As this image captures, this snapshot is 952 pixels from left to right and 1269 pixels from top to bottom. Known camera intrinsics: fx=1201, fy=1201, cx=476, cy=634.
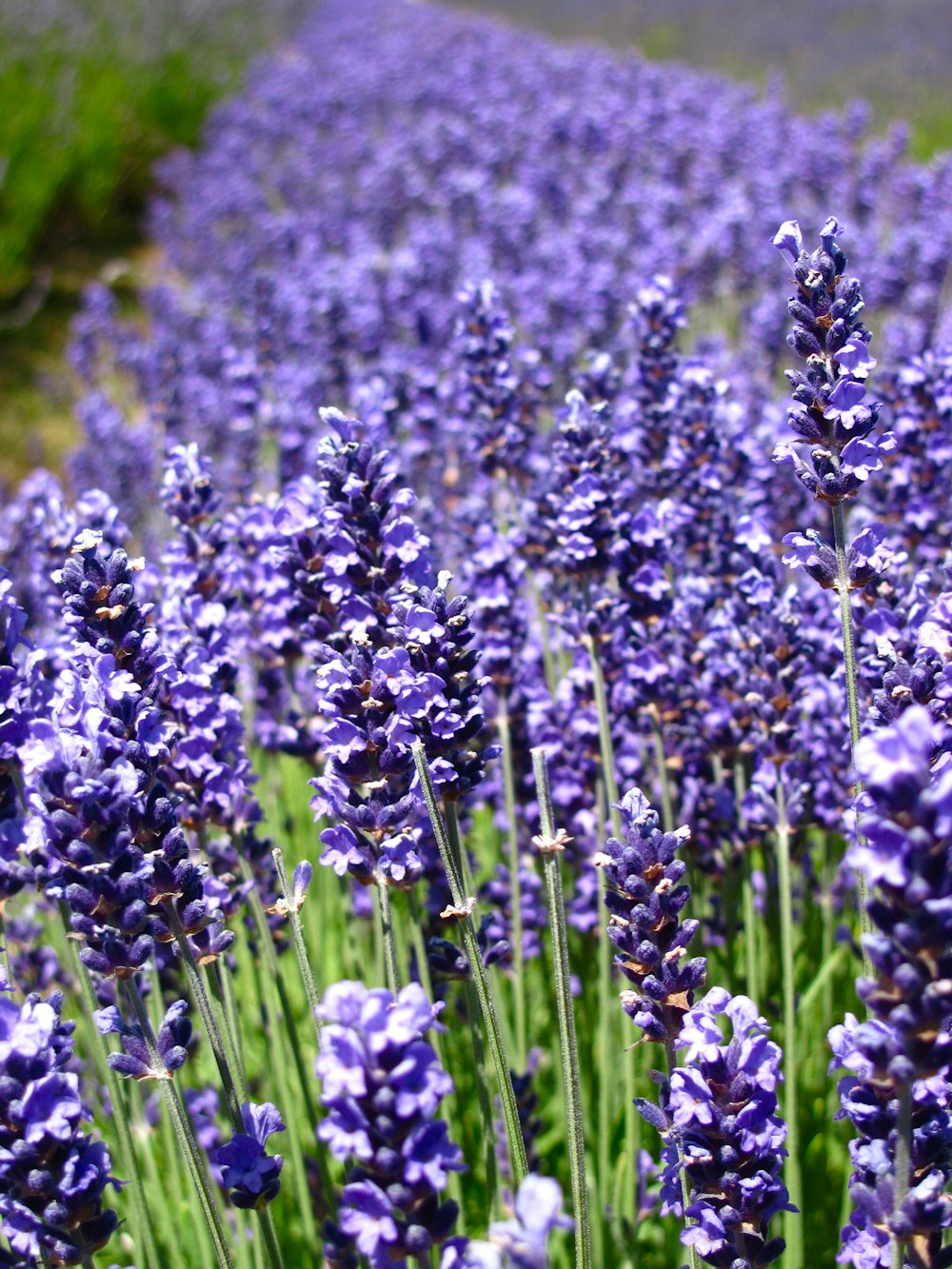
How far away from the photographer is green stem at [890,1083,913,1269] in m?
1.09

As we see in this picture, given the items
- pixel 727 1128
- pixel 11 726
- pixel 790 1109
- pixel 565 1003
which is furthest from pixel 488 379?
pixel 727 1128

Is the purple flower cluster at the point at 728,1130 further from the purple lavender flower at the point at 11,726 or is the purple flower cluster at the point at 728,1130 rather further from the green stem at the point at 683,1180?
the purple lavender flower at the point at 11,726

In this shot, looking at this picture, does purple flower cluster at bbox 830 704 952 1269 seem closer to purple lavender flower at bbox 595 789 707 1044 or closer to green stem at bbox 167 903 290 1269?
purple lavender flower at bbox 595 789 707 1044

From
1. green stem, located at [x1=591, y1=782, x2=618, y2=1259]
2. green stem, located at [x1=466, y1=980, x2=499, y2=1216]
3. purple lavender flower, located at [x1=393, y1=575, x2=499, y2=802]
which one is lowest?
green stem, located at [x1=591, y1=782, x2=618, y2=1259]

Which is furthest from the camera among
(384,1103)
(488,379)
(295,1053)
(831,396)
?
(488,379)

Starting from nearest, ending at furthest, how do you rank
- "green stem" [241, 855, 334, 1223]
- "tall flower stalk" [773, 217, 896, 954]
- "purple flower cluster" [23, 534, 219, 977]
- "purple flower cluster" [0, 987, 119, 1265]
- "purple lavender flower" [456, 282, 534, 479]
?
"purple flower cluster" [0, 987, 119, 1265] < "purple flower cluster" [23, 534, 219, 977] < "tall flower stalk" [773, 217, 896, 954] < "green stem" [241, 855, 334, 1223] < "purple lavender flower" [456, 282, 534, 479]

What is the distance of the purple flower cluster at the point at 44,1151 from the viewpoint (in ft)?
3.84

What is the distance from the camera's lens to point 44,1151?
1206 mm

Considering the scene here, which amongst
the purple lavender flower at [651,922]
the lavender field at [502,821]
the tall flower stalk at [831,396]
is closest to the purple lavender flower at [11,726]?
the lavender field at [502,821]

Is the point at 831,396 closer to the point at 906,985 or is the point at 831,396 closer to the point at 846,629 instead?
the point at 846,629

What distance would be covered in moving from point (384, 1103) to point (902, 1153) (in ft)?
1.62

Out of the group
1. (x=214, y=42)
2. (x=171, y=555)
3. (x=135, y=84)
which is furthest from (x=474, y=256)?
(x=214, y=42)

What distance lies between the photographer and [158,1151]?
267 centimetres

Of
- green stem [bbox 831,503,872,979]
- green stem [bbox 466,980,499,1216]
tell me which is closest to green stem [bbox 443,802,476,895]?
green stem [bbox 466,980,499,1216]
